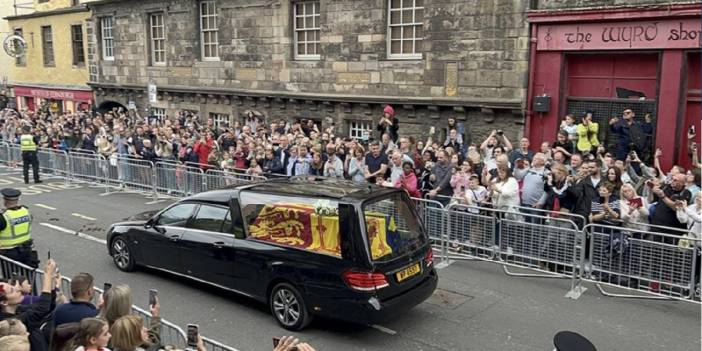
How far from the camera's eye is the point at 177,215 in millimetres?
9016

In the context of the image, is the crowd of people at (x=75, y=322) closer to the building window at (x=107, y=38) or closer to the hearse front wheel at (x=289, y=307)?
the hearse front wheel at (x=289, y=307)

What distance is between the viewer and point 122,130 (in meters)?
18.6

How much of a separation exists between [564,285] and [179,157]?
414 inches

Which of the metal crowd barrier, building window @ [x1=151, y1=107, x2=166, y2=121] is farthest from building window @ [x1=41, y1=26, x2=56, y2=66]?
the metal crowd barrier

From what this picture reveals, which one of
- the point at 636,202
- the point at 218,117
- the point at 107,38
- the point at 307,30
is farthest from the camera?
the point at 107,38

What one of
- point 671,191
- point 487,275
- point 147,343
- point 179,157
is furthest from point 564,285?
point 179,157

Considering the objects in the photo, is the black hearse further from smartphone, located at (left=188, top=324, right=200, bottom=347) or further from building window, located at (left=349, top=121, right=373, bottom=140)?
building window, located at (left=349, top=121, right=373, bottom=140)

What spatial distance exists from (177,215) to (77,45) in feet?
88.9

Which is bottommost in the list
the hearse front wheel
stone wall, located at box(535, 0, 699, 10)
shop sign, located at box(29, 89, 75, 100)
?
the hearse front wheel

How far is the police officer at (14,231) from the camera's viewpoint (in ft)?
26.8

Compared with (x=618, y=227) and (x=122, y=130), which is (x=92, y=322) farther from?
(x=122, y=130)

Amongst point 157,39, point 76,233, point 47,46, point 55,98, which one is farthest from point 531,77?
point 47,46

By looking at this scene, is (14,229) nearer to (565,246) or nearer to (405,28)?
(565,246)

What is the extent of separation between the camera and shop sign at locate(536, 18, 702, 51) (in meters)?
12.5
